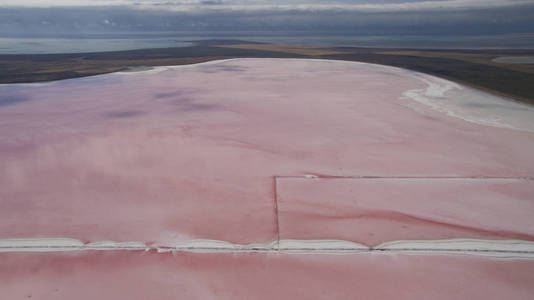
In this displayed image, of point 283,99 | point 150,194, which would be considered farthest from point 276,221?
point 283,99

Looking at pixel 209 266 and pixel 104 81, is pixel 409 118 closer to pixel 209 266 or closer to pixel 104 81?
pixel 209 266

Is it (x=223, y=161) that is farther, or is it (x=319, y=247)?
(x=223, y=161)

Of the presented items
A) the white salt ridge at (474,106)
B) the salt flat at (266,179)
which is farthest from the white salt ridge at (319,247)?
the white salt ridge at (474,106)

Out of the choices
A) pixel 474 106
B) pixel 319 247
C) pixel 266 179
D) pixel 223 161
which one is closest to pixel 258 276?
pixel 319 247

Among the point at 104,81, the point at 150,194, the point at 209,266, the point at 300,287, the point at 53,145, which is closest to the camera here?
the point at 300,287

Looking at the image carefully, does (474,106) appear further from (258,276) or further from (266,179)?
(258,276)

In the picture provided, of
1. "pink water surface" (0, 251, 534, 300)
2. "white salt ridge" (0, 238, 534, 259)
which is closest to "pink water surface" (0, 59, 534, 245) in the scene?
"white salt ridge" (0, 238, 534, 259)

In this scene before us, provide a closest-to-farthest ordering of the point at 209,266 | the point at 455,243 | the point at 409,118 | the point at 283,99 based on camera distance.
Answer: the point at 209,266, the point at 455,243, the point at 409,118, the point at 283,99
